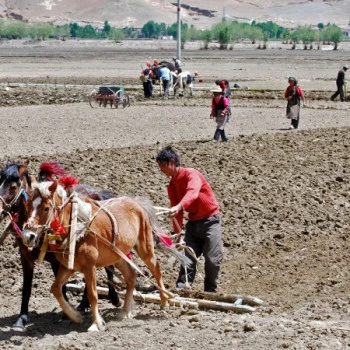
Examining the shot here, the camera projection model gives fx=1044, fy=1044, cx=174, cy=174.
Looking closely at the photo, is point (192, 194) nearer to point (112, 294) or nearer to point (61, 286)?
point (112, 294)

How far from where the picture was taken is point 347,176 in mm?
18031

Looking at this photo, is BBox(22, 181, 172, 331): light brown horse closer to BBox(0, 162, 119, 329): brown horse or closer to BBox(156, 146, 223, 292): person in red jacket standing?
BBox(0, 162, 119, 329): brown horse

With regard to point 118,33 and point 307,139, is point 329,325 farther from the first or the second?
point 118,33

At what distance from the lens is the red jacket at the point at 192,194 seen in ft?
35.1

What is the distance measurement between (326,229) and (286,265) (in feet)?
6.39

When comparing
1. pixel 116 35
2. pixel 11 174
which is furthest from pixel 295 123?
pixel 116 35

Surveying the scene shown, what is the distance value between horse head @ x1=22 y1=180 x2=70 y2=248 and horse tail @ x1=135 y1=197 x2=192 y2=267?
1.31 meters

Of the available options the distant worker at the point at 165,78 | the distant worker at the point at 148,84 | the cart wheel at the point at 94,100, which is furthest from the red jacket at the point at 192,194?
the distant worker at the point at 165,78

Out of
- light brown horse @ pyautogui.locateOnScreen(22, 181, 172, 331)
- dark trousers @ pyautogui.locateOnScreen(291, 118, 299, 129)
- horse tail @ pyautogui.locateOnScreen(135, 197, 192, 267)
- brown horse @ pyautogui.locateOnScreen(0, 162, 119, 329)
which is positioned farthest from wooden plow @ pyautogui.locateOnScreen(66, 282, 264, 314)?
dark trousers @ pyautogui.locateOnScreen(291, 118, 299, 129)

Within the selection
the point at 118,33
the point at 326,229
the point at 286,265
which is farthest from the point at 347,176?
the point at 118,33

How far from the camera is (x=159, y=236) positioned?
10.8 metres

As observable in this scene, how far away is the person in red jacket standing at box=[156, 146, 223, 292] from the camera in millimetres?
10789

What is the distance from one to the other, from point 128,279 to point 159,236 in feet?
Result: 1.85

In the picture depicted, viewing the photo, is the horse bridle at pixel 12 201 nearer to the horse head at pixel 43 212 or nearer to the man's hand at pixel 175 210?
the horse head at pixel 43 212
